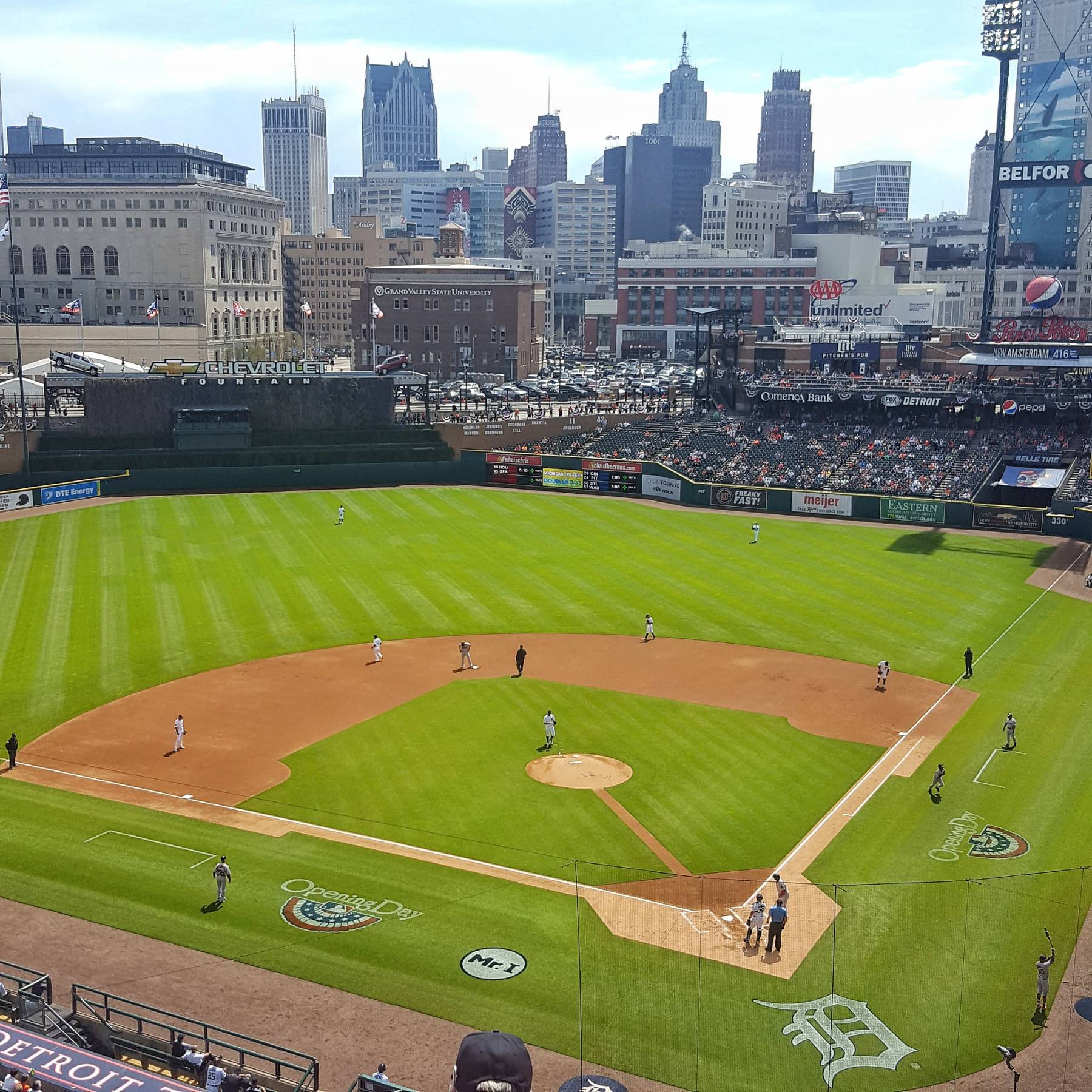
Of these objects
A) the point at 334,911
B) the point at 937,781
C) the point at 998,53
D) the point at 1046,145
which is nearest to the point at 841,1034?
the point at 334,911

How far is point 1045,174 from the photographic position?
274 feet

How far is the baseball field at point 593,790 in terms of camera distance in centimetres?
2241

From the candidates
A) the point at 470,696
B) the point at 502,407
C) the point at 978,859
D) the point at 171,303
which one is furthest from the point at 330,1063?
the point at 171,303

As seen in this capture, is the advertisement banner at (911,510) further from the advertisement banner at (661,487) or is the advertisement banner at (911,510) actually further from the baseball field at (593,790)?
the advertisement banner at (661,487)

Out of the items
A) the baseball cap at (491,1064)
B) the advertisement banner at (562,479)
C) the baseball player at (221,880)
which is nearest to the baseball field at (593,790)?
the baseball player at (221,880)

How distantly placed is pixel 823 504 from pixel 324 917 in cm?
5467

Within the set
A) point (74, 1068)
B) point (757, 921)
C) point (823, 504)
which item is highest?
point (823, 504)

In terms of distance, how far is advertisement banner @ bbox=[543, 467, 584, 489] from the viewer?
8269 cm

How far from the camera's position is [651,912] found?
25.3 metres

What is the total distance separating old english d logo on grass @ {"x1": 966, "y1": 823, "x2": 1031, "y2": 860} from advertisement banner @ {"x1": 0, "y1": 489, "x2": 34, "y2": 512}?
60.4 metres

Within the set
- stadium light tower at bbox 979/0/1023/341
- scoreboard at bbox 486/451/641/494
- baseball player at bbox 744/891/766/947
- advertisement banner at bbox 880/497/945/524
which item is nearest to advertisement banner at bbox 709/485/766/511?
scoreboard at bbox 486/451/641/494

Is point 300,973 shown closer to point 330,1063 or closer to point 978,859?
point 330,1063

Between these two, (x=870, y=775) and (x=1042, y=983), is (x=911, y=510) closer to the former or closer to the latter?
(x=870, y=775)

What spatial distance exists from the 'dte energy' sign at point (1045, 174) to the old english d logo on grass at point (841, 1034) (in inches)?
2934
